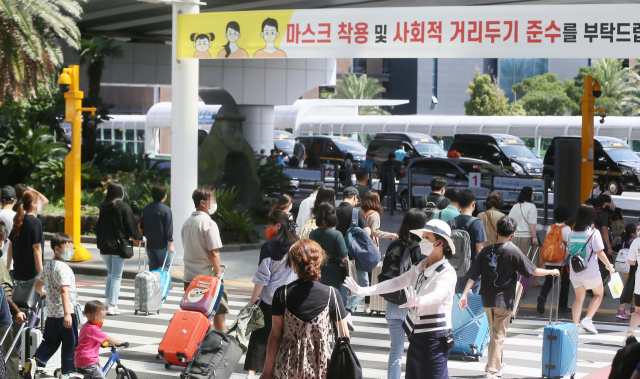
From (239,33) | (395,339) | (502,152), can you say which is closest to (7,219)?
(395,339)

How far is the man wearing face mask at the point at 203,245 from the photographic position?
8.02 m

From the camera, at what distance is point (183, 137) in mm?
14281

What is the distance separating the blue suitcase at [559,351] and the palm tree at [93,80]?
1927 cm

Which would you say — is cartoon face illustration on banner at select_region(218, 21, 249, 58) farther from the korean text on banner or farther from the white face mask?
the white face mask

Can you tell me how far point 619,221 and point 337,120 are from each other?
1440 inches

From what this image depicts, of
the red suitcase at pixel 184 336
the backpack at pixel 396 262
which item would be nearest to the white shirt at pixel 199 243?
the red suitcase at pixel 184 336

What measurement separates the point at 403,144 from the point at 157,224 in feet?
89.1

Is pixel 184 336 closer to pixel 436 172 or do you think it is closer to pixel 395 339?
pixel 395 339

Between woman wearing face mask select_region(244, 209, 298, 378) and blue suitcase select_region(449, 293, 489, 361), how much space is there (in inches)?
85.0

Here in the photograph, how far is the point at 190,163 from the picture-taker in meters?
14.4

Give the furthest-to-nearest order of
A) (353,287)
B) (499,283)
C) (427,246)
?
(499,283) → (427,246) → (353,287)

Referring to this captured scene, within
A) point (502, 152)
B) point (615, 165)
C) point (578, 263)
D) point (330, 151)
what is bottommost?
point (578, 263)

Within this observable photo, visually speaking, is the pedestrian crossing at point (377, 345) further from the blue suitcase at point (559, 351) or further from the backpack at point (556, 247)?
the backpack at point (556, 247)

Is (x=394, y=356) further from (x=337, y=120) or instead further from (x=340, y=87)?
(x=340, y=87)
